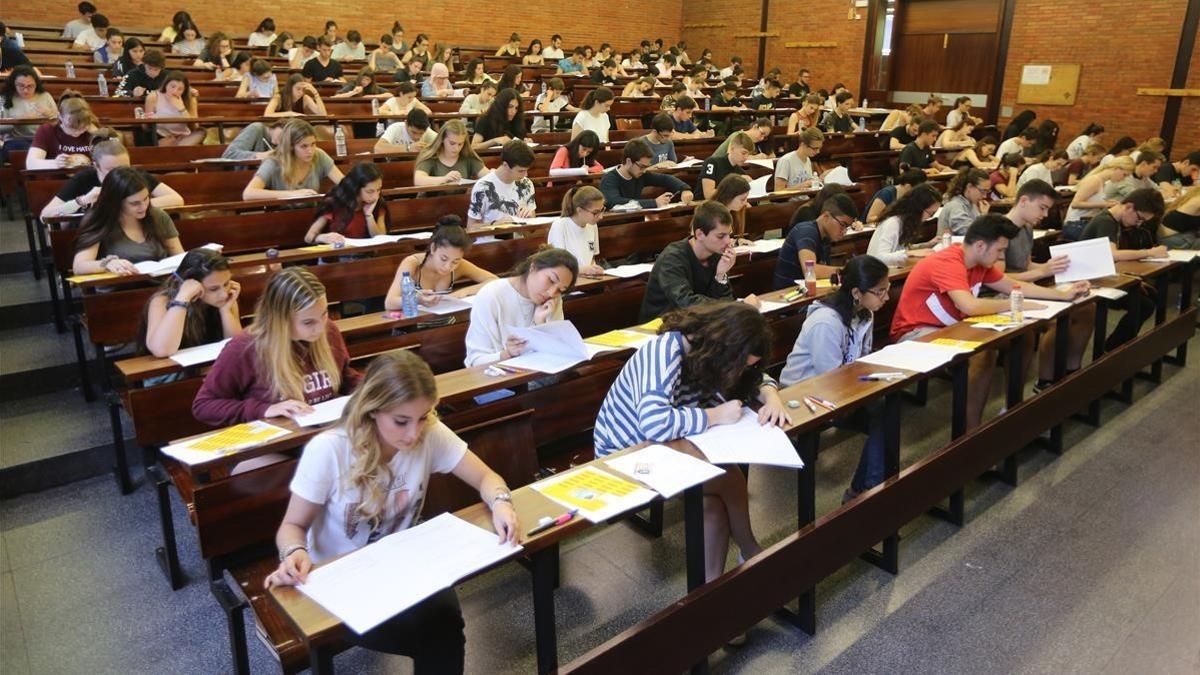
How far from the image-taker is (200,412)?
9.07 ft

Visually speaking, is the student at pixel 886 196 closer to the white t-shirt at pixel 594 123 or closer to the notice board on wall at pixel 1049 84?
the white t-shirt at pixel 594 123

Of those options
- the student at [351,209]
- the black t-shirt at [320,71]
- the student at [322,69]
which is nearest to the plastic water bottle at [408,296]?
the student at [351,209]

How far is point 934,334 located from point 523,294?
1988mm

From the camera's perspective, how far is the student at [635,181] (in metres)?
6.19

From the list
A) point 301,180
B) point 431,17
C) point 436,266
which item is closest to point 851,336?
point 436,266

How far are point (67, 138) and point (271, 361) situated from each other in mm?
3979

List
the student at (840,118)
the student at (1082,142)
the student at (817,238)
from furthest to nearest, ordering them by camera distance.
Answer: the student at (840,118) < the student at (1082,142) < the student at (817,238)

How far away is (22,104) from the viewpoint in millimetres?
6559

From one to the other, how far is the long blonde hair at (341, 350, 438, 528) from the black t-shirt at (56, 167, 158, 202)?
10.9 ft

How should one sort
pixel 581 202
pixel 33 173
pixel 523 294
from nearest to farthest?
pixel 523 294 → pixel 581 202 → pixel 33 173

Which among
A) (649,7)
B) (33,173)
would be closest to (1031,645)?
(33,173)

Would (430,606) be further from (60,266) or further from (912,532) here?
(60,266)

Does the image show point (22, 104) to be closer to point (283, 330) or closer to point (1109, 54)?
point (283, 330)

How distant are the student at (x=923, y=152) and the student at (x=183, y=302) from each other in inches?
280
